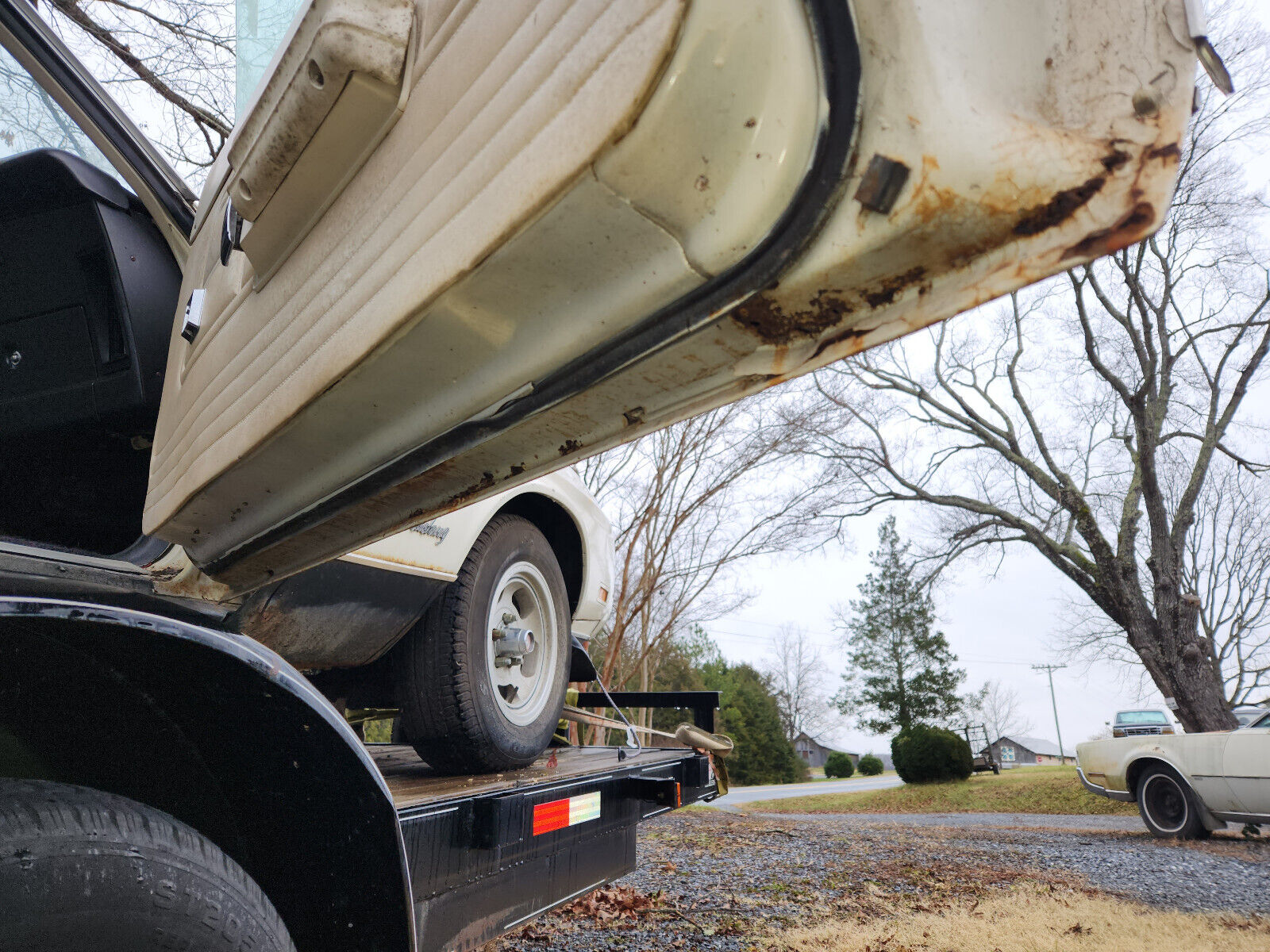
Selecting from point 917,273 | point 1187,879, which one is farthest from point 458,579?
point 1187,879

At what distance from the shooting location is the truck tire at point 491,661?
2.60m

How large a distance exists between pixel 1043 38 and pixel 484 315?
0.63 meters

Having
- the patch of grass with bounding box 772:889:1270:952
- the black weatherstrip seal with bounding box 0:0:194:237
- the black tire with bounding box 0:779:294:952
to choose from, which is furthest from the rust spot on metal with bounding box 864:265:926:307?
the patch of grass with bounding box 772:889:1270:952

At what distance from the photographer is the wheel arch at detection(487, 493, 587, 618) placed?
3412mm

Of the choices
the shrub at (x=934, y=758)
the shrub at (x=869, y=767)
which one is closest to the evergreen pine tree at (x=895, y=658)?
the shrub at (x=869, y=767)

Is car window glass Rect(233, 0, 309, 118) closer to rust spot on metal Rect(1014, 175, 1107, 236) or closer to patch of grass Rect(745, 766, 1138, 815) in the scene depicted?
rust spot on metal Rect(1014, 175, 1107, 236)

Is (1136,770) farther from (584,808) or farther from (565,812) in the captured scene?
(565,812)

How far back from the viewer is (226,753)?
1.33 metres

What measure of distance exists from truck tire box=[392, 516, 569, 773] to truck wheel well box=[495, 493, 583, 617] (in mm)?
220

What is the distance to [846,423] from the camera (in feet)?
49.9

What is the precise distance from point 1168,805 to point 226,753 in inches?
406

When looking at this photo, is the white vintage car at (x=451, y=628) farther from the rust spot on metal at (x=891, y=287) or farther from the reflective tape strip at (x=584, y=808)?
the rust spot on metal at (x=891, y=287)

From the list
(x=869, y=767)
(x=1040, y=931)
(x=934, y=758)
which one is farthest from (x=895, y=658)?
(x=1040, y=931)

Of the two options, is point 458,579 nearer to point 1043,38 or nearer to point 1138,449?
point 1043,38
